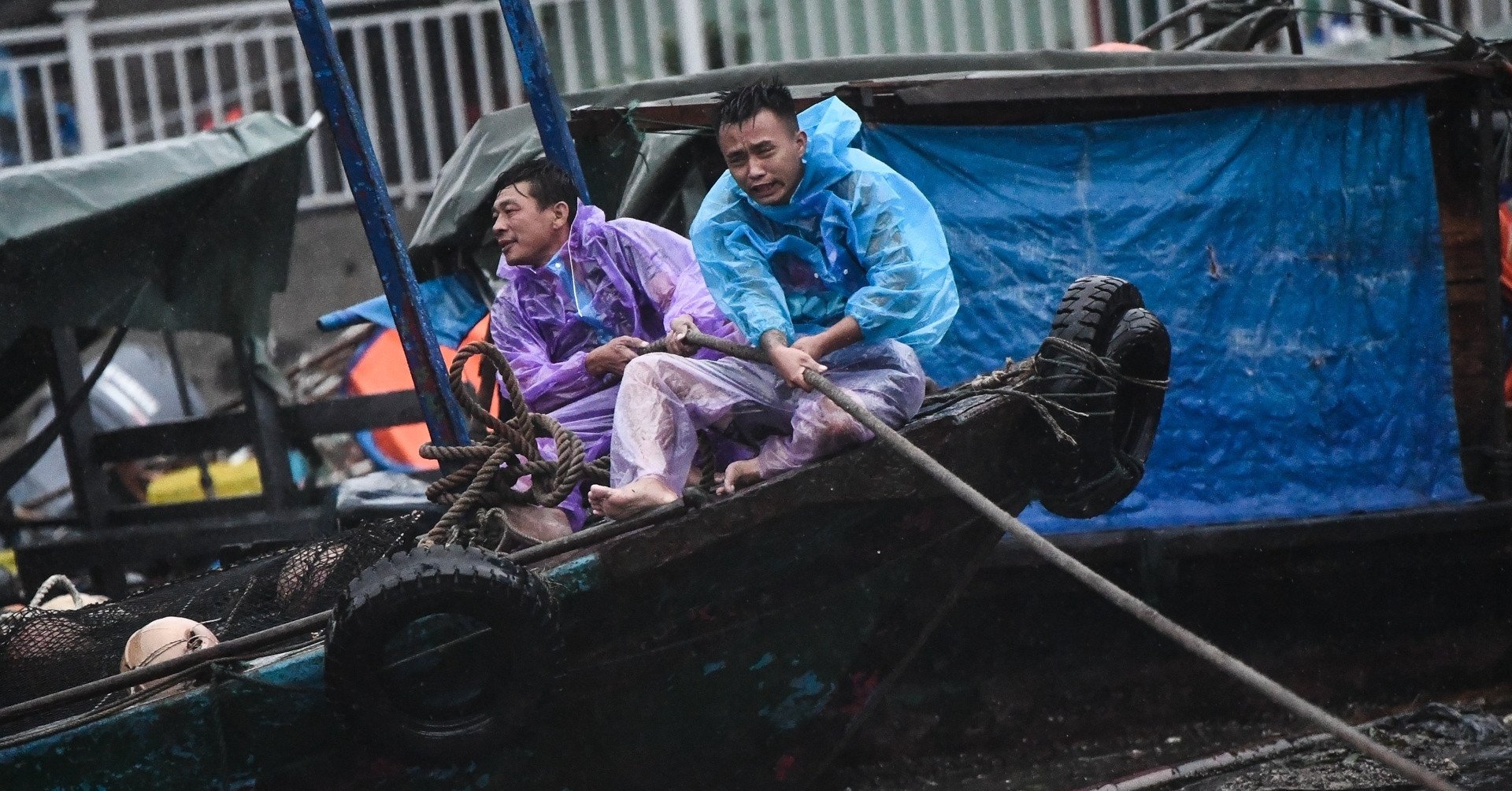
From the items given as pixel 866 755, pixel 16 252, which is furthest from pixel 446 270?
pixel 866 755

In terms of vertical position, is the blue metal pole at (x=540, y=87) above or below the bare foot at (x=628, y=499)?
above

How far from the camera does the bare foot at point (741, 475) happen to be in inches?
150

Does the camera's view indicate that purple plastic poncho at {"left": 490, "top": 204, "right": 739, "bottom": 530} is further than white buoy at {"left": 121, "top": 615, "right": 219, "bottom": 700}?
Yes

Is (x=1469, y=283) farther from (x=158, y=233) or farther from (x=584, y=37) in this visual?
(x=158, y=233)

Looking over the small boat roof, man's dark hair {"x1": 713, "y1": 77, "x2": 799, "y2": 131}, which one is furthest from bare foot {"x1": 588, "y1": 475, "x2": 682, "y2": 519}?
the small boat roof

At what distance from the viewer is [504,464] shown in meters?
4.03

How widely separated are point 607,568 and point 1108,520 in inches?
114

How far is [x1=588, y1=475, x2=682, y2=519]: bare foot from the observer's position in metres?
3.71

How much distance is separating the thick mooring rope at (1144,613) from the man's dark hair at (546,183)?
1.38 metres

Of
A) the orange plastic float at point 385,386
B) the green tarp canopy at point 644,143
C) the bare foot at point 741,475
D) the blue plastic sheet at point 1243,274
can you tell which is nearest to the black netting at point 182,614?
the bare foot at point 741,475

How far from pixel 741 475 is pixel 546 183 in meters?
1.37

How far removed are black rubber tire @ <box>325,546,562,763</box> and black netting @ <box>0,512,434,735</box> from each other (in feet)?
1.94

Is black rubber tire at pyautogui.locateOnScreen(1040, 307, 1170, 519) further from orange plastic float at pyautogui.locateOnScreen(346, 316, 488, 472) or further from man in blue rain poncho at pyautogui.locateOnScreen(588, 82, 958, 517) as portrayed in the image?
orange plastic float at pyautogui.locateOnScreen(346, 316, 488, 472)

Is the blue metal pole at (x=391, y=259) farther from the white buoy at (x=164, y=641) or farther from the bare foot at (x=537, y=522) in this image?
the white buoy at (x=164, y=641)
